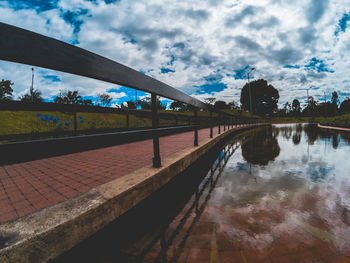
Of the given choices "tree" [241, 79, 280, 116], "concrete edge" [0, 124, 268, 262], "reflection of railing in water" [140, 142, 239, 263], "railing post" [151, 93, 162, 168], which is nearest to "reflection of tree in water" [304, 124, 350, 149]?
"reflection of railing in water" [140, 142, 239, 263]

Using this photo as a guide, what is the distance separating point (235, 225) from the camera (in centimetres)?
144

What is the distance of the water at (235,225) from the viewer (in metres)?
1.14

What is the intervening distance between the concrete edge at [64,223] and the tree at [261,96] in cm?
5242

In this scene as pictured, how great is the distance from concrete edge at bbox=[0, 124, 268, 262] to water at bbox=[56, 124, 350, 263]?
0.21m

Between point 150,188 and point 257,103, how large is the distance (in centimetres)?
5334

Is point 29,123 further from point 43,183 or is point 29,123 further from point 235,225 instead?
point 235,225

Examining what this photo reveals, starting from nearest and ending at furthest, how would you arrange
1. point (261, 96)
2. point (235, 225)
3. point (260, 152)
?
point (235, 225)
point (260, 152)
point (261, 96)

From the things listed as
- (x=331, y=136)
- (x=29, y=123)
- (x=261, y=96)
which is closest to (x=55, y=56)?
(x=29, y=123)

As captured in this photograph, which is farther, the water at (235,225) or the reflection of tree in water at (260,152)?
the reflection of tree in water at (260,152)

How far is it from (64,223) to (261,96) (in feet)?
179

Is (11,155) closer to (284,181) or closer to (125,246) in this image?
(125,246)

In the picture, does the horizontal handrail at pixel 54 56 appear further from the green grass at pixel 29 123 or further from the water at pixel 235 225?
the green grass at pixel 29 123

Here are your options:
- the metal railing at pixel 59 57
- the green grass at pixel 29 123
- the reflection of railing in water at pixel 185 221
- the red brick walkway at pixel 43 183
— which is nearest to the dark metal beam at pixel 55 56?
the metal railing at pixel 59 57

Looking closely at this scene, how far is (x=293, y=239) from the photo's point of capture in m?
1.26
